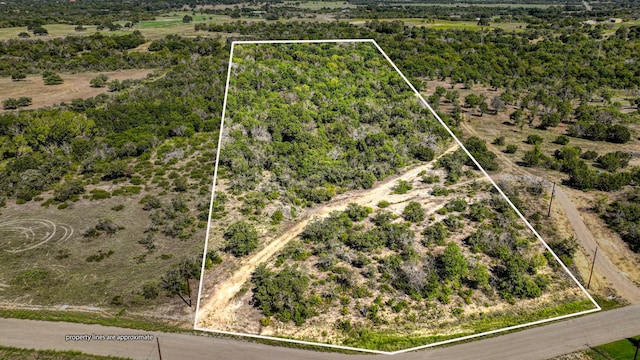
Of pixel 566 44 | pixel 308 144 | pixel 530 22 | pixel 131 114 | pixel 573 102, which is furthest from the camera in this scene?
pixel 530 22

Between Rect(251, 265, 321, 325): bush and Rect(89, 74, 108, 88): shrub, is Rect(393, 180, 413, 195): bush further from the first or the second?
Rect(89, 74, 108, 88): shrub

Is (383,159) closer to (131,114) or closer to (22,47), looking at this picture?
(131,114)

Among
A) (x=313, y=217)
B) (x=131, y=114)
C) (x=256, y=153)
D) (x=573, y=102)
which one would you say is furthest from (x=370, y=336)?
(x=573, y=102)

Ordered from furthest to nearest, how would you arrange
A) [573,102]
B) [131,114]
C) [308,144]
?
[573,102], [131,114], [308,144]

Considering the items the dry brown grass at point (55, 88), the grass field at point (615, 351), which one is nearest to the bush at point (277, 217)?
the grass field at point (615, 351)

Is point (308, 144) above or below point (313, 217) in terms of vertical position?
above

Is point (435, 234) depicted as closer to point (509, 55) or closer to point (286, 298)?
point (286, 298)

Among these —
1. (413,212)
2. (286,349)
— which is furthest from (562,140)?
(286,349)

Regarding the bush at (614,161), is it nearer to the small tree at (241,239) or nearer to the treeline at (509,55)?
the treeline at (509,55)
